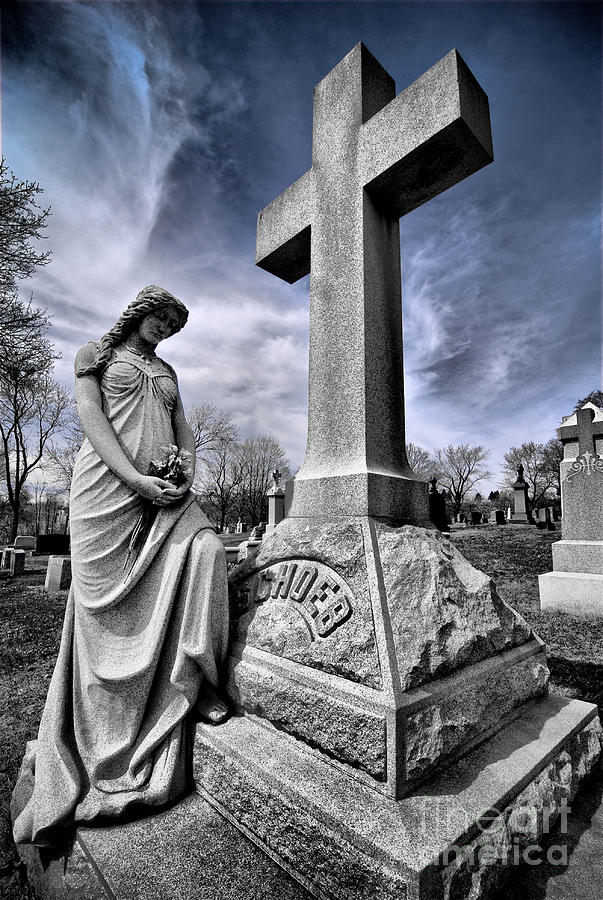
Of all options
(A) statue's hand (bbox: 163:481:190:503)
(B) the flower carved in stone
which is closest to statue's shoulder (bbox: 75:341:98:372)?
(A) statue's hand (bbox: 163:481:190:503)

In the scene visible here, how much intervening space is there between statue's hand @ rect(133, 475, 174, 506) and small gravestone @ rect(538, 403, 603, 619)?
5812 millimetres

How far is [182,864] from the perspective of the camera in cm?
155

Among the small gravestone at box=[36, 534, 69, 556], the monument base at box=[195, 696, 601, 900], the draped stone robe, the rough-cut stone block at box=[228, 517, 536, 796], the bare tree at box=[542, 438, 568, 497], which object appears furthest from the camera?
the bare tree at box=[542, 438, 568, 497]

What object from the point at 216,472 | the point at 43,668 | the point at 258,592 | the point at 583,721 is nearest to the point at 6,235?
the point at 43,668

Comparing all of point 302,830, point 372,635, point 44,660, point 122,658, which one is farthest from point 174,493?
point 44,660

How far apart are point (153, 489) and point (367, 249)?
1763 mm

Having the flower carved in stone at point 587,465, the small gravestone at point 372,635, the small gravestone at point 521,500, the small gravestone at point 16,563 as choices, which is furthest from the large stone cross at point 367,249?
the small gravestone at point 521,500

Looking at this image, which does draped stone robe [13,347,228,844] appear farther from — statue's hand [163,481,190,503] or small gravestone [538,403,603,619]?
small gravestone [538,403,603,619]

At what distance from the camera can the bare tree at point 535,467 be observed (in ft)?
141

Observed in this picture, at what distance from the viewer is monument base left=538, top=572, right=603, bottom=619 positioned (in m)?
5.74

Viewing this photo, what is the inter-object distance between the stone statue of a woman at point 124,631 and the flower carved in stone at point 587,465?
6181 millimetres

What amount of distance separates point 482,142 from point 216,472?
37.3 meters

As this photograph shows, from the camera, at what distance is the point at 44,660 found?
4668 mm

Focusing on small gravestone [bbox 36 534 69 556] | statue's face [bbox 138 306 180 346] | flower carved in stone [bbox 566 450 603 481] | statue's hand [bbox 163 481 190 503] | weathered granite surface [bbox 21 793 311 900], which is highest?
statue's face [bbox 138 306 180 346]
